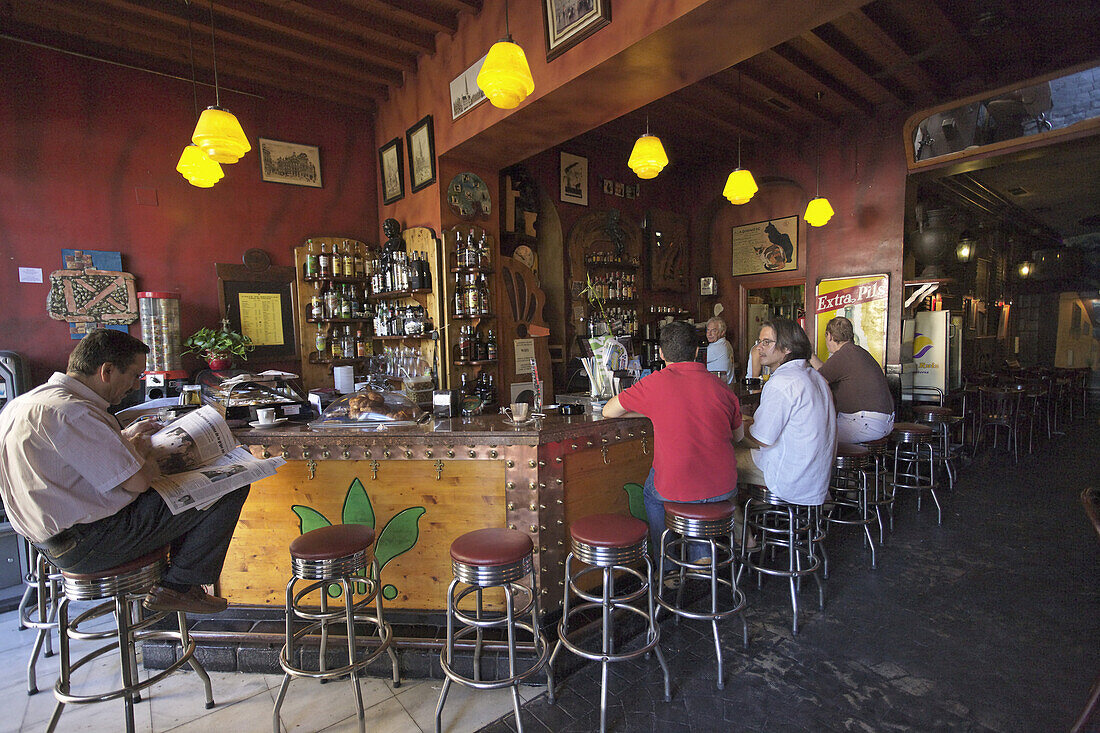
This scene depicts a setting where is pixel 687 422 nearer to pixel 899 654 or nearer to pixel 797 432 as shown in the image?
pixel 797 432

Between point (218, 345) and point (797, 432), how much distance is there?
4.77m

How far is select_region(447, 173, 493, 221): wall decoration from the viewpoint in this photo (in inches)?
196

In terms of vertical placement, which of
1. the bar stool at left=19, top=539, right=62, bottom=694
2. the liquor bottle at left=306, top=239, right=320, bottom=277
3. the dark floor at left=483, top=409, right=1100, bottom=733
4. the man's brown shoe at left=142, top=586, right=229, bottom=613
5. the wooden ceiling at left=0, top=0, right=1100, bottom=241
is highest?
the wooden ceiling at left=0, top=0, right=1100, bottom=241

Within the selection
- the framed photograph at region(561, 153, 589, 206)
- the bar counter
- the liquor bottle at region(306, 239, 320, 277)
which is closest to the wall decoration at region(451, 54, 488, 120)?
the liquor bottle at region(306, 239, 320, 277)

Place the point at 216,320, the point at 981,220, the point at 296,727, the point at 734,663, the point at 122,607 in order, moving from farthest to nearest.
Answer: the point at 981,220 → the point at 216,320 → the point at 734,663 → the point at 296,727 → the point at 122,607

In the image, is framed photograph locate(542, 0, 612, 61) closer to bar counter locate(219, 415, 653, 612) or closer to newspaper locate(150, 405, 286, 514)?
bar counter locate(219, 415, 653, 612)

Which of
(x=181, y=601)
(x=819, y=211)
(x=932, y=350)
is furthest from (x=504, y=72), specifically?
(x=932, y=350)

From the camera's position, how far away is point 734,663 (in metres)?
2.45

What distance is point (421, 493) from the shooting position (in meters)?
2.56

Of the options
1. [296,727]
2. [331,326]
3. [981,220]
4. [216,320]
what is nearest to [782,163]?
[981,220]

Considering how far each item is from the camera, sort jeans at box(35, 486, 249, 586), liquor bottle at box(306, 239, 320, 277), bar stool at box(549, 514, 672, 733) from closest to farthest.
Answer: jeans at box(35, 486, 249, 586), bar stool at box(549, 514, 672, 733), liquor bottle at box(306, 239, 320, 277)

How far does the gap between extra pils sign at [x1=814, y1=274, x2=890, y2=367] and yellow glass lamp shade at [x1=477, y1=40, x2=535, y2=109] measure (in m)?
5.36

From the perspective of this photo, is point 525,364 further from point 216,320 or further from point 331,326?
point 216,320

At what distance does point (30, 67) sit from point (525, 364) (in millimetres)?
4986
